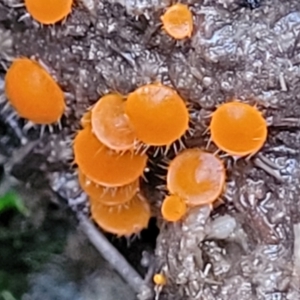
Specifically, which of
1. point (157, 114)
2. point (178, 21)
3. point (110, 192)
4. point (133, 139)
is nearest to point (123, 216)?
point (110, 192)

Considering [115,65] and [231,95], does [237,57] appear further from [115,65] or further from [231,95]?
[115,65]

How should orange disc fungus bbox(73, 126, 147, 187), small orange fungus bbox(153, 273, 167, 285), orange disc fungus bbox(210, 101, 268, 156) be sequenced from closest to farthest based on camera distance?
1. orange disc fungus bbox(210, 101, 268, 156)
2. orange disc fungus bbox(73, 126, 147, 187)
3. small orange fungus bbox(153, 273, 167, 285)

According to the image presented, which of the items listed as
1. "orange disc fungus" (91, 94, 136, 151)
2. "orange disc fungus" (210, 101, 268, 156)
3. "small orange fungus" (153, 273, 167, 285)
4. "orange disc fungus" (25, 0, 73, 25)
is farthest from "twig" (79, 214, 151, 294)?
"orange disc fungus" (25, 0, 73, 25)

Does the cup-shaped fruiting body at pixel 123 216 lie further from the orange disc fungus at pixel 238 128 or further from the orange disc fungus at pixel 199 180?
the orange disc fungus at pixel 238 128

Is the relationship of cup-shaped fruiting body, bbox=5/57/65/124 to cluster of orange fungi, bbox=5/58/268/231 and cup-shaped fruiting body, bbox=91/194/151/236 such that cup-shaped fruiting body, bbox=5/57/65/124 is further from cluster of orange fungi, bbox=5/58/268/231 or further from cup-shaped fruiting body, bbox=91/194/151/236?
cup-shaped fruiting body, bbox=91/194/151/236

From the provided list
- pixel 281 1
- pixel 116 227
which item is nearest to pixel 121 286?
pixel 116 227

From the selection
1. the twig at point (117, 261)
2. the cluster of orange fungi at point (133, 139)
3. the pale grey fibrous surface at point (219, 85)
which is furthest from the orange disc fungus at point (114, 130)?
the twig at point (117, 261)

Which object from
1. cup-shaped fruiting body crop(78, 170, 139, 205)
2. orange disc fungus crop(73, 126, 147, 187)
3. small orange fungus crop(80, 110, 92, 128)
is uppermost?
small orange fungus crop(80, 110, 92, 128)
